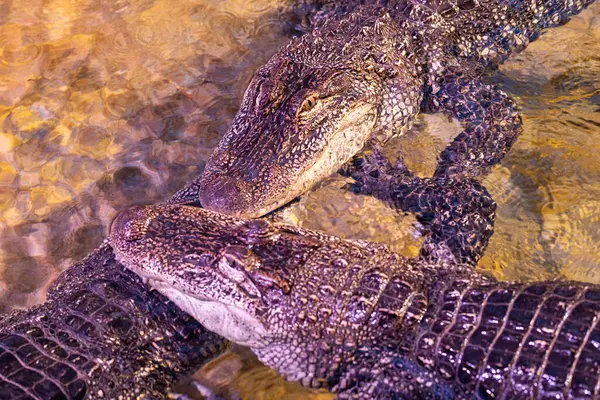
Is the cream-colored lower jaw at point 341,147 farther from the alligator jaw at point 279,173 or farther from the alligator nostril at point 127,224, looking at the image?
the alligator nostril at point 127,224

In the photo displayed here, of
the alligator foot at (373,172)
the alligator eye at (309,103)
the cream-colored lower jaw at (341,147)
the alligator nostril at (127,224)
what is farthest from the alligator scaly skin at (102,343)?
the alligator foot at (373,172)

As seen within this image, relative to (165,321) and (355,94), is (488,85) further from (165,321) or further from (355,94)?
(165,321)

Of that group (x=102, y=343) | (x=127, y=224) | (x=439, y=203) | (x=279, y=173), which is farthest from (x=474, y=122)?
(x=102, y=343)

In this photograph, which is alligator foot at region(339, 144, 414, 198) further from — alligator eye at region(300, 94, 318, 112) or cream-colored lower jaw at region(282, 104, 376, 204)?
alligator eye at region(300, 94, 318, 112)

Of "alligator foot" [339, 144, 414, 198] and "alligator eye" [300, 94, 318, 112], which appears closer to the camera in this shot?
"alligator eye" [300, 94, 318, 112]

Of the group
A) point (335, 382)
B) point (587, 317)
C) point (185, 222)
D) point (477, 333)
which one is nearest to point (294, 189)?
point (185, 222)

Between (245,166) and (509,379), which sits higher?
(245,166)

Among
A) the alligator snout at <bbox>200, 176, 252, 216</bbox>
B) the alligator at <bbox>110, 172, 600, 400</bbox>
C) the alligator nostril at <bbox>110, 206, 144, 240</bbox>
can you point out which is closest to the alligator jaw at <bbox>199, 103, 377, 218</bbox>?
the alligator snout at <bbox>200, 176, 252, 216</bbox>
